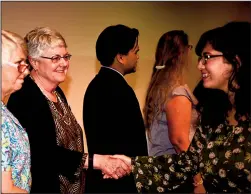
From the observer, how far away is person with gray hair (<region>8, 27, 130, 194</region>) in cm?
215

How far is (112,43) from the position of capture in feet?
9.09

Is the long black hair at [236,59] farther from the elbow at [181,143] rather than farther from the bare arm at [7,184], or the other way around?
the bare arm at [7,184]

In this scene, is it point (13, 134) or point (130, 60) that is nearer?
point (13, 134)

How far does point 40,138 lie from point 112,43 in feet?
3.03

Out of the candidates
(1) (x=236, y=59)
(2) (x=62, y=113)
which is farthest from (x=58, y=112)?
(1) (x=236, y=59)

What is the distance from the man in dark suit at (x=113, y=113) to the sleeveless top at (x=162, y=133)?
0.98 ft

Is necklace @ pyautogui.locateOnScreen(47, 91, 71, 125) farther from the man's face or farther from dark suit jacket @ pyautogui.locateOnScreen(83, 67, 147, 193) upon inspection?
the man's face

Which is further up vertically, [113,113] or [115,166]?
[113,113]

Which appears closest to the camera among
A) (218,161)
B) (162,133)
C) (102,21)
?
(218,161)

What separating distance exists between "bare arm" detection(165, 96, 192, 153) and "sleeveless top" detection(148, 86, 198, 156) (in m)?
0.05

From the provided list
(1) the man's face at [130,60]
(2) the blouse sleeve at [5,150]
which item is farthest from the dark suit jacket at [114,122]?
(2) the blouse sleeve at [5,150]

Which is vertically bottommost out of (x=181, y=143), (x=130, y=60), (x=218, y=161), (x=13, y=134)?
(x=181, y=143)

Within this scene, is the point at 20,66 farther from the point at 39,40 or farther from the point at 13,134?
the point at 39,40

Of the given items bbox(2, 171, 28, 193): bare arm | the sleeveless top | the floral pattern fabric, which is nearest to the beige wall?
the sleeveless top
